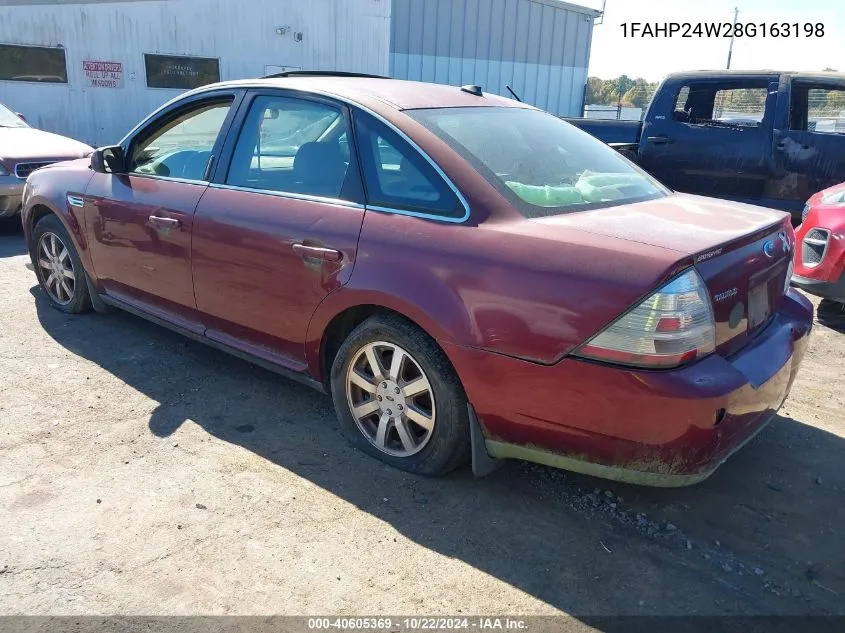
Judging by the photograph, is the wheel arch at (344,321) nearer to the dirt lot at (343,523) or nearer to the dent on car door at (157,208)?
the dirt lot at (343,523)

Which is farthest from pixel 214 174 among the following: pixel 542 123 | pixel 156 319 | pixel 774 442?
pixel 774 442

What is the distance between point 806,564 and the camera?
8.28 ft

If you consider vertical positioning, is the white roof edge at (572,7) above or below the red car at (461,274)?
above

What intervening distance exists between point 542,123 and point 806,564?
2.32m

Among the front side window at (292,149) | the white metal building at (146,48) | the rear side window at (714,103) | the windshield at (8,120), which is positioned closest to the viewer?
the front side window at (292,149)

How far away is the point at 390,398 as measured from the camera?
3.04 m

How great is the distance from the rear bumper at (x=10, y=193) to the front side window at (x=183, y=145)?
4.03 metres

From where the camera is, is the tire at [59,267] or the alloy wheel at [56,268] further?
the alloy wheel at [56,268]

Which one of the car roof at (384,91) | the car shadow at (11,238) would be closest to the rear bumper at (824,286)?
the car roof at (384,91)

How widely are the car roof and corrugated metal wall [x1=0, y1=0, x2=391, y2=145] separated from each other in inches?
496

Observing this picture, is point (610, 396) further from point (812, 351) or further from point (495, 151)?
point (812, 351)

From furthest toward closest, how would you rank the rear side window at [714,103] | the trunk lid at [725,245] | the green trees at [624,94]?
the green trees at [624,94] < the rear side window at [714,103] < the trunk lid at [725,245]

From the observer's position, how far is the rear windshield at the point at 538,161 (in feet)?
9.39

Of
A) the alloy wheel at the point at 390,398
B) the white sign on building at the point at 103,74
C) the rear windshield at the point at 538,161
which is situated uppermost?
the white sign on building at the point at 103,74
